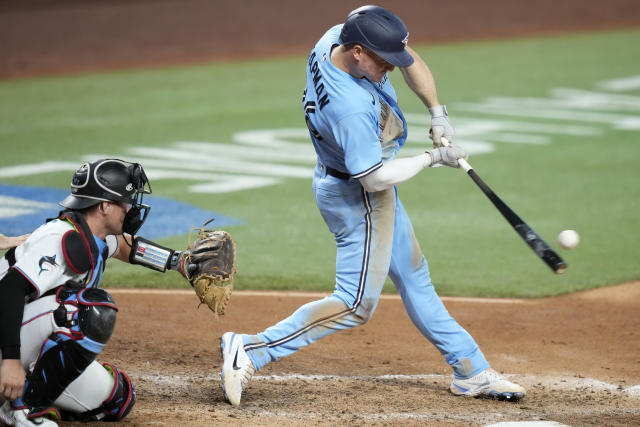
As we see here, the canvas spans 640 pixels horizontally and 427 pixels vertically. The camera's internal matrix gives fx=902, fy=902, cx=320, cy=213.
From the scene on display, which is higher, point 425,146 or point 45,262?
point 425,146

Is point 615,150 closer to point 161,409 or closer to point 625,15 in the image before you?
point 161,409

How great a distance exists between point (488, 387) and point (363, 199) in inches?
45.5

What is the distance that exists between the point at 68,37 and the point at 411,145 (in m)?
11.9

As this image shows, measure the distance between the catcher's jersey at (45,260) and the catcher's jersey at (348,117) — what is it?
4.08 feet

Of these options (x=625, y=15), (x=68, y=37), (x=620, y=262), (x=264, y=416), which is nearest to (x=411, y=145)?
(x=620, y=262)

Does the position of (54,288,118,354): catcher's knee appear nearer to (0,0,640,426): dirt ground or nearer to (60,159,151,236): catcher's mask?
(60,159,151,236): catcher's mask

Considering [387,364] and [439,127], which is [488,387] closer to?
[387,364]

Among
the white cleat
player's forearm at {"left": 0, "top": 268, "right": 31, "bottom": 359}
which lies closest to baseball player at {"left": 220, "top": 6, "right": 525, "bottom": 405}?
the white cleat

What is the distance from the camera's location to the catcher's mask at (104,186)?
3861 mm

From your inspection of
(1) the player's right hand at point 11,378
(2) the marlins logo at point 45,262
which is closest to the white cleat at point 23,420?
(1) the player's right hand at point 11,378

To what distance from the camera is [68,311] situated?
3.72 meters

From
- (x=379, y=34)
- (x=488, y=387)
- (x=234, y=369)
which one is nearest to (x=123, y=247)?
(x=234, y=369)

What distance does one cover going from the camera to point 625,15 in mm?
23609

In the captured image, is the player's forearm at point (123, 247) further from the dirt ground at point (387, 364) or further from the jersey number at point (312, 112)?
the jersey number at point (312, 112)
